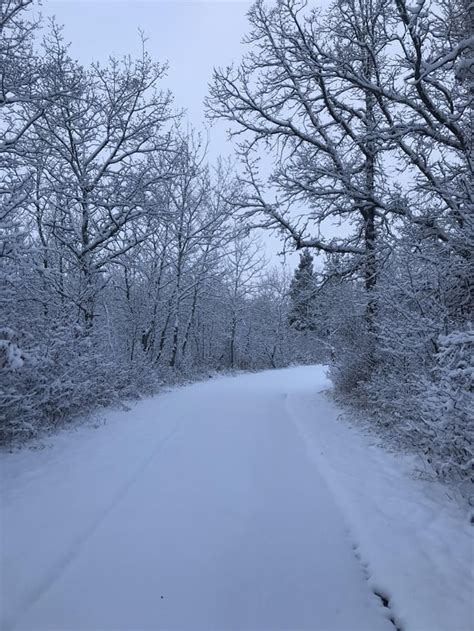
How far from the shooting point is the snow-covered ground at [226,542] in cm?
242

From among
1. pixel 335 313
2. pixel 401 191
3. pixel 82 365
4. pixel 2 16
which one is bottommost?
pixel 82 365

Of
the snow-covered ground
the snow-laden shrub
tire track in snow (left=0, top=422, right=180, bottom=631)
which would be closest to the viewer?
tire track in snow (left=0, top=422, right=180, bottom=631)

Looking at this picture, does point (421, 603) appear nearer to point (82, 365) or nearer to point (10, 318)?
point (10, 318)

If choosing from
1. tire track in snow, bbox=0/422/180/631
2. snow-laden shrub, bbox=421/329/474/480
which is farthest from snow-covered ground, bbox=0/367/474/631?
snow-laden shrub, bbox=421/329/474/480

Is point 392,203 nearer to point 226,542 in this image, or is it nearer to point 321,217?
point 321,217

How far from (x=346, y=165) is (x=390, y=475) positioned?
7360 millimetres

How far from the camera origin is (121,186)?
1161 centimetres

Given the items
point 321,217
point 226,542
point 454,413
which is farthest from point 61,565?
point 321,217

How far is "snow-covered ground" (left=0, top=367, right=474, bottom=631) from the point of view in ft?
7.95

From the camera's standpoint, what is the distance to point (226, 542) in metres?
3.20

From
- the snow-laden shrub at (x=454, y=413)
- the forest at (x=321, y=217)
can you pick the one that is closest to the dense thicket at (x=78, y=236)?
the forest at (x=321, y=217)

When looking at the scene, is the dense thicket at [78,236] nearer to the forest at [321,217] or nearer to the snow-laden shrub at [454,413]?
the forest at [321,217]

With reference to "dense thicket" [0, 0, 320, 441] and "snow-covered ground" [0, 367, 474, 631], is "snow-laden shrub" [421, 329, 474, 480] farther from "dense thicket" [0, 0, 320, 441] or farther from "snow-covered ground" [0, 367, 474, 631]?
"dense thicket" [0, 0, 320, 441]

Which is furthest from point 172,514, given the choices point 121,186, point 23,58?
point 121,186
